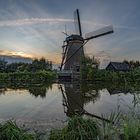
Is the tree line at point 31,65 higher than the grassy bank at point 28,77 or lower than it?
higher

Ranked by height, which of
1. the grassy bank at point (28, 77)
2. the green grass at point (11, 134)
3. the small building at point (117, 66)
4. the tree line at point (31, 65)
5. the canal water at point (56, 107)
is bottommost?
the canal water at point (56, 107)

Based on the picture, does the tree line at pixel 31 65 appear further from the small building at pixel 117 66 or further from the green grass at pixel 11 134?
the green grass at pixel 11 134

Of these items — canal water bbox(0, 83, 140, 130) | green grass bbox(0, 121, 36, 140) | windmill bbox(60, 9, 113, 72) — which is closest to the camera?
green grass bbox(0, 121, 36, 140)

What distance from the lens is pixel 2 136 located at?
142 inches

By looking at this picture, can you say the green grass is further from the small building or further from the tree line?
the tree line

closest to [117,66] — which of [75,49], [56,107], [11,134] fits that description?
[75,49]

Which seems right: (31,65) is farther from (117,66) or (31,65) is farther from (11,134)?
(11,134)

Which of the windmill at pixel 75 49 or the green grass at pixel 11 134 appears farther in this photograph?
the windmill at pixel 75 49

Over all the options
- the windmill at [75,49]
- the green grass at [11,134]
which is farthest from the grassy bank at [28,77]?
the green grass at [11,134]

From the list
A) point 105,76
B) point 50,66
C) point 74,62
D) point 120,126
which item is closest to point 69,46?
point 74,62

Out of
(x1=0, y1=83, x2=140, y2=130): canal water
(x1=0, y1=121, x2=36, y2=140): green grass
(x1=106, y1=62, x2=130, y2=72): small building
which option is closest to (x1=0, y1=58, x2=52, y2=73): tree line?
(x1=106, y1=62, x2=130, y2=72): small building

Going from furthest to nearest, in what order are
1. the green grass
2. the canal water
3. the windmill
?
the windmill, the canal water, the green grass

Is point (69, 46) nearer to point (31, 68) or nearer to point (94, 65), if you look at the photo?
point (94, 65)

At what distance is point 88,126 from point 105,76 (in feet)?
115
